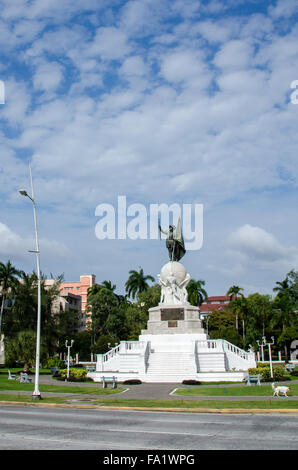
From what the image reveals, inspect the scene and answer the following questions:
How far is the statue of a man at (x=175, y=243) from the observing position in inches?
2003

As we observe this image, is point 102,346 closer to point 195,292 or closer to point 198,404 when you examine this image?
point 195,292

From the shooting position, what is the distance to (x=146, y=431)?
12.4 m

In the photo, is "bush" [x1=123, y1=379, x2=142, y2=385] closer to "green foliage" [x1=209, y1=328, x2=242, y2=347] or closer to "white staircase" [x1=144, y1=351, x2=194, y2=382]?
"white staircase" [x1=144, y1=351, x2=194, y2=382]

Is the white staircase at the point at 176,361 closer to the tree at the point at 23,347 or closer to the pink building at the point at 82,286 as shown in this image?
the tree at the point at 23,347

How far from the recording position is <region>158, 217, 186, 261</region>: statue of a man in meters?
50.9

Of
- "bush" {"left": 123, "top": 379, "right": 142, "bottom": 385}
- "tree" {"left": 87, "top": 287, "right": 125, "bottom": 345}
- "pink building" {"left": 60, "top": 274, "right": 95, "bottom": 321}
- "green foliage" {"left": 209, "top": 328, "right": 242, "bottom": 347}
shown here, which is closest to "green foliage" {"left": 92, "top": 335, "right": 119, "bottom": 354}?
"tree" {"left": 87, "top": 287, "right": 125, "bottom": 345}

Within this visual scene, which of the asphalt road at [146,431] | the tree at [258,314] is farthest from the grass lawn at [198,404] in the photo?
the tree at [258,314]

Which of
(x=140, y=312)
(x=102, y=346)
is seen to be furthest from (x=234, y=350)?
(x=140, y=312)

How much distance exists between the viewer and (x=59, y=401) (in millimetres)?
21969

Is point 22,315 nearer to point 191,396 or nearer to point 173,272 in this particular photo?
point 173,272

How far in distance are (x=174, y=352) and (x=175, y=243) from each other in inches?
612

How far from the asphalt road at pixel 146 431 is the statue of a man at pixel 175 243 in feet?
112
